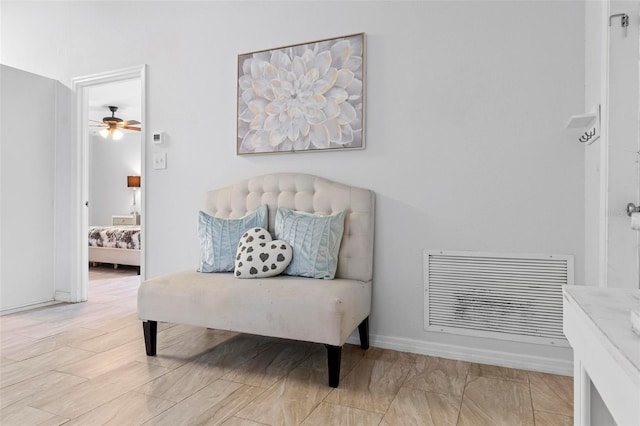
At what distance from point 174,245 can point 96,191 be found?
5776 millimetres

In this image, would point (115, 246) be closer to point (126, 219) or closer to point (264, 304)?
point (126, 219)

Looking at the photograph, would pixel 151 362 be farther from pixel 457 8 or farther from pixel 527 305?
pixel 457 8

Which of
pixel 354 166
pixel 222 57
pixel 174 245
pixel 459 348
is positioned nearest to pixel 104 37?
pixel 222 57

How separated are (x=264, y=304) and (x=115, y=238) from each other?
418 centimetres

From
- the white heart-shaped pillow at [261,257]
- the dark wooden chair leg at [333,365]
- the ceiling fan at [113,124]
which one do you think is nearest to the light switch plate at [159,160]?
the white heart-shaped pillow at [261,257]

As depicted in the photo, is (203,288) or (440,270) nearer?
(203,288)

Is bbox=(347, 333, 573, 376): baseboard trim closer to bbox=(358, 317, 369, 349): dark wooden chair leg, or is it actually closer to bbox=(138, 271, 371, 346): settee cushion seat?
bbox=(358, 317, 369, 349): dark wooden chair leg

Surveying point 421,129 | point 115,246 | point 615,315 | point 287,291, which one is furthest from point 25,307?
point 615,315

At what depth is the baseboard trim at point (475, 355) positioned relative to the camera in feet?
6.89

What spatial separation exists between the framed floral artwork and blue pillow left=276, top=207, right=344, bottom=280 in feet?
1.69

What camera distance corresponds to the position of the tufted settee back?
2422mm

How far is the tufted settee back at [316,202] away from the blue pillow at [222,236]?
0.38ft

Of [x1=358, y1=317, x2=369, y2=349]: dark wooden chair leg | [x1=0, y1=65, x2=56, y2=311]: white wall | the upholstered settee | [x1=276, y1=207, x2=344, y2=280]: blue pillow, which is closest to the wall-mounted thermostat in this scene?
Answer: the upholstered settee

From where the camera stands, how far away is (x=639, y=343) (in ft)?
1.93
